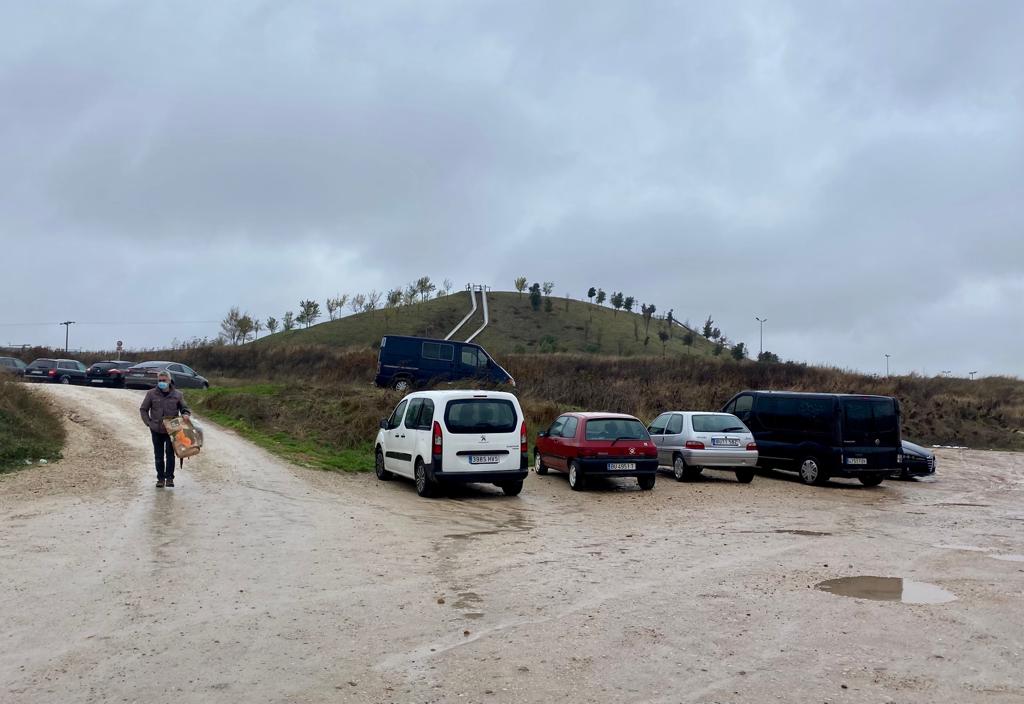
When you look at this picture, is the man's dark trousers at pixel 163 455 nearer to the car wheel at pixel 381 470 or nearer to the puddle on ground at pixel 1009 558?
the car wheel at pixel 381 470

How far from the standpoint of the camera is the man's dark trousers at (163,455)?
1384 cm

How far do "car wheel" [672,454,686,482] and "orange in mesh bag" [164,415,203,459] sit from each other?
33.6 ft

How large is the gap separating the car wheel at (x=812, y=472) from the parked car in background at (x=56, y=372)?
35.0 metres

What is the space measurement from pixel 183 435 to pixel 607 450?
7.68 metres

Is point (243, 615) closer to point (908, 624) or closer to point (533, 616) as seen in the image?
point (533, 616)

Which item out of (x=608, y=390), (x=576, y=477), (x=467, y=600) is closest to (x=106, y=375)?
(x=608, y=390)

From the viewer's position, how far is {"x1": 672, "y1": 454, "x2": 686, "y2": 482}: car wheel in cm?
1962

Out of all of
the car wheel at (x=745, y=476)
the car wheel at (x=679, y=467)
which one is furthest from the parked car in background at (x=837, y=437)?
the car wheel at (x=679, y=467)

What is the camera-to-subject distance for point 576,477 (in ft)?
57.1

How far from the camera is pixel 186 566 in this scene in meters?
8.51

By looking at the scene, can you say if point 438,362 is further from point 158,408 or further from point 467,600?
point 467,600

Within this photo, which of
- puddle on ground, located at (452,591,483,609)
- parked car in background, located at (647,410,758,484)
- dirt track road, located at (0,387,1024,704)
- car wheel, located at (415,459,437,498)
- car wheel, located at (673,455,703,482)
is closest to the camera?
dirt track road, located at (0,387,1024,704)

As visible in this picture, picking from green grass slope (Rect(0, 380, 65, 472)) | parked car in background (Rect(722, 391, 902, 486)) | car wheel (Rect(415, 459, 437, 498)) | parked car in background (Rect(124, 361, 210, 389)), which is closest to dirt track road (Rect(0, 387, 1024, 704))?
car wheel (Rect(415, 459, 437, 498))

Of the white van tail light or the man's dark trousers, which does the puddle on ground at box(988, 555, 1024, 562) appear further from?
the man's dark trousers
